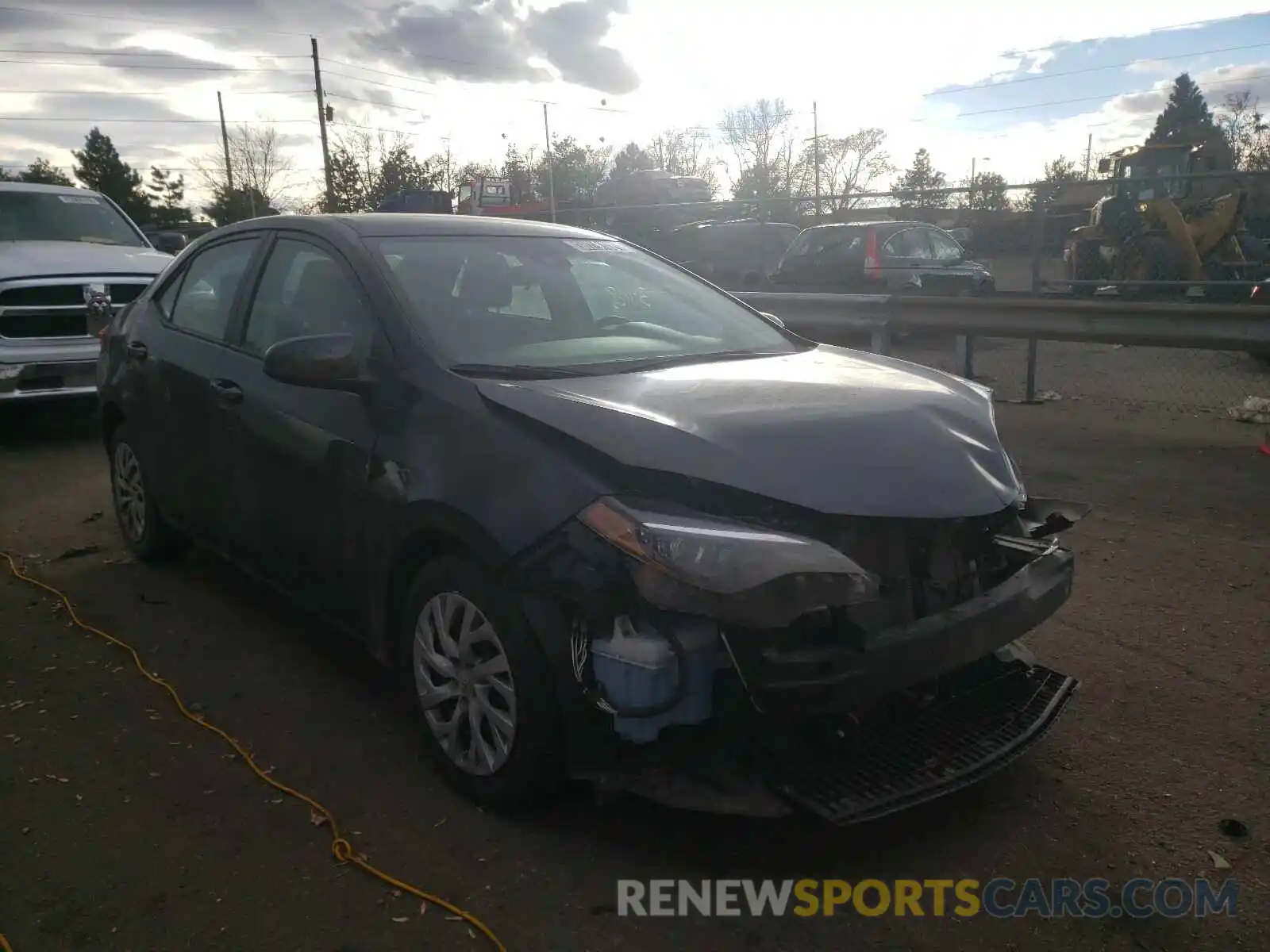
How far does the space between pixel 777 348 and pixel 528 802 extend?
201 cm

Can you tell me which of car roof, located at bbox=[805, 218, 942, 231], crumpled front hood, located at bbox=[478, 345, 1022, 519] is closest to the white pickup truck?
crumpled front hood, located at bbox=[478, 345, 1022, 519]

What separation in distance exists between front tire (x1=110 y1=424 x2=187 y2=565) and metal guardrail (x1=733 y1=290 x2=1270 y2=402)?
6185mm

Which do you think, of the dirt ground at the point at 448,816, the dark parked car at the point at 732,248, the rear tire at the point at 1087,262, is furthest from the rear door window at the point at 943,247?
the dirt ground at the point at 448,816

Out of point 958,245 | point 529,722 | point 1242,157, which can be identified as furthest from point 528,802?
point 1242,157

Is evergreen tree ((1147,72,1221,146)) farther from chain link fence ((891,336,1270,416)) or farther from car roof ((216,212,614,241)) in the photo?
car roof ((216,212,614,241))

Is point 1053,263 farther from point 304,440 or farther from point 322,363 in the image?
point 322,363

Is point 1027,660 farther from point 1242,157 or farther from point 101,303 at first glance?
point 1242,157

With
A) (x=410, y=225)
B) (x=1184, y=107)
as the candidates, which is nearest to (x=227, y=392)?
(x=410, y=225)

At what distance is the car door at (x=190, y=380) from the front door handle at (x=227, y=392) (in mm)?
17

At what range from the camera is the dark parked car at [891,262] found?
1458cm

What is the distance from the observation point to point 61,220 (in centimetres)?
994

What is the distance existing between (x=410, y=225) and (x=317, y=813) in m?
2.13

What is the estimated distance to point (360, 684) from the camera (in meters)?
3.92

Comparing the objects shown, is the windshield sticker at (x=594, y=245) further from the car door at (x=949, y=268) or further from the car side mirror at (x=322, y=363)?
the car door at (x=949, y=268)
